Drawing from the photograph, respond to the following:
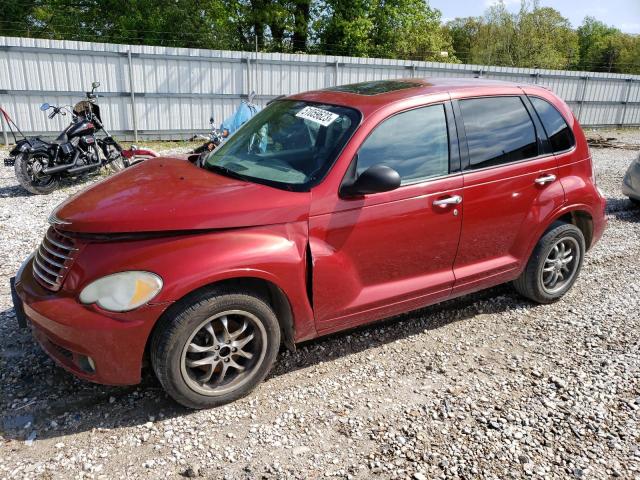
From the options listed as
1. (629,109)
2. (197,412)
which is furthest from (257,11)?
(197,412)

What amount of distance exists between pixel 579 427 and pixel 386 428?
1121 millimetres

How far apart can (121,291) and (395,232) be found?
1703mm

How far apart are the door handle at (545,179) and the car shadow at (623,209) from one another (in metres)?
4.08

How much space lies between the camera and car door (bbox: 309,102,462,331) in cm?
318

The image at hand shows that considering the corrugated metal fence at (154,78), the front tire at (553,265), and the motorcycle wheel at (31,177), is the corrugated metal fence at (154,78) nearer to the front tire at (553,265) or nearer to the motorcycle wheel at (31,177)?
the motorcycle wheel at (31,177)

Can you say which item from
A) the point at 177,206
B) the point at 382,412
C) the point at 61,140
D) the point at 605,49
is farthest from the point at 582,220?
the point at 605,49

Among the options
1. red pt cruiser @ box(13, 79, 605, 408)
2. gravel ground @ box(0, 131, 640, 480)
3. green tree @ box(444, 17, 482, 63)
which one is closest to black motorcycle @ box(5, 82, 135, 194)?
gravel ground @ box(0, 131, 640, 480)

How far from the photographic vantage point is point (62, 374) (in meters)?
3.35

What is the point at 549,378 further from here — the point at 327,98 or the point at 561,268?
the point at 327,98

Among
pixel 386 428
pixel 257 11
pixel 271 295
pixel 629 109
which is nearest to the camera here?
pixel 386 428

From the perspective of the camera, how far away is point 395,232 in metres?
3.37

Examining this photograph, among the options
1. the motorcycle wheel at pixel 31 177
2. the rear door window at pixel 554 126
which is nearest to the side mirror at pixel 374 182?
the rear door window at pixel 554 126

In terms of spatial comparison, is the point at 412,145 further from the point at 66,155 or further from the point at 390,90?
the point at 66,155

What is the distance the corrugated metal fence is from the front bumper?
10.9 meters
